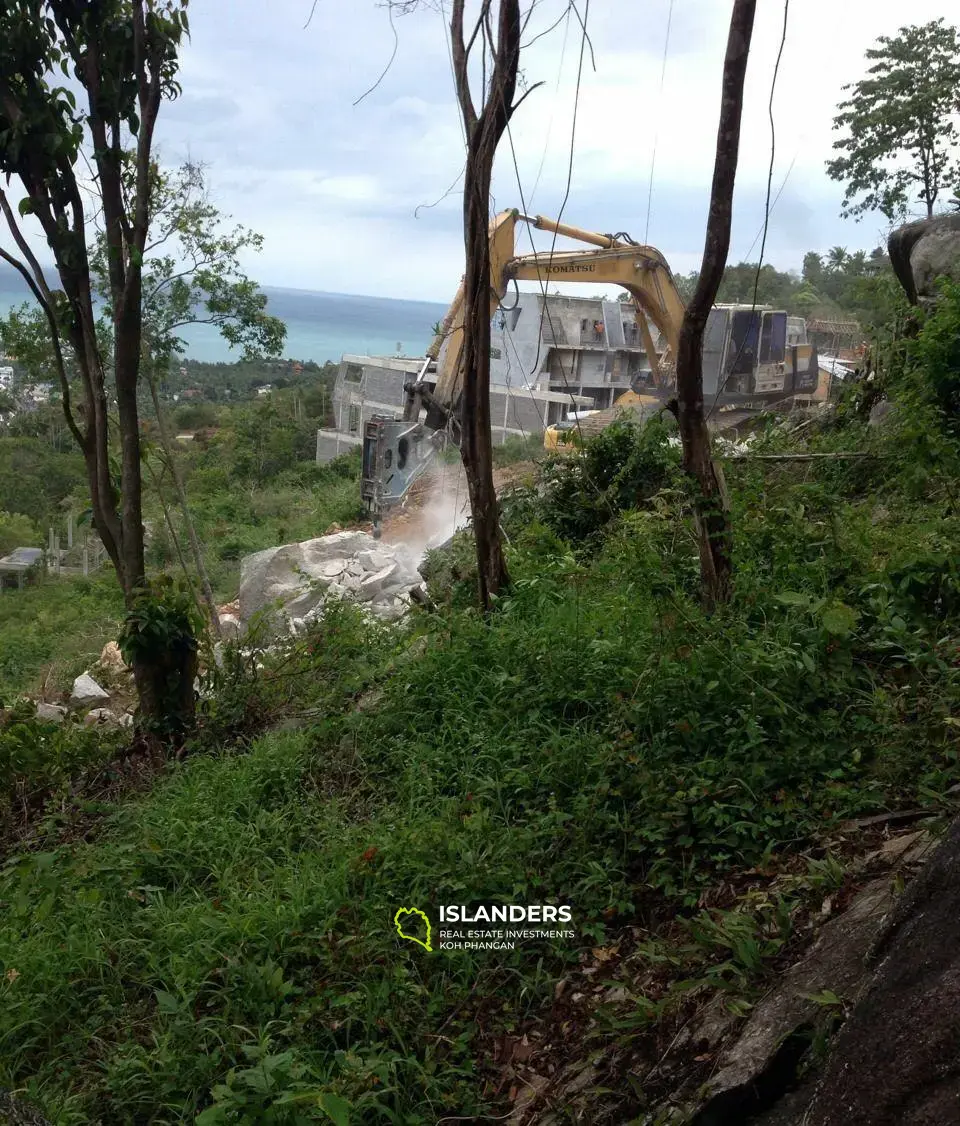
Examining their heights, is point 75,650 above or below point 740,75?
below

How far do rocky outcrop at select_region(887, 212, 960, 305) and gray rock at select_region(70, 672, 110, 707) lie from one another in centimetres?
789

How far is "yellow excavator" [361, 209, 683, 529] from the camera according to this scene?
10.5 m

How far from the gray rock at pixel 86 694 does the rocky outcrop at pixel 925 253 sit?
7886mm

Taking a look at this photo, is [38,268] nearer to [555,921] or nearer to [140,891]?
[140,891]

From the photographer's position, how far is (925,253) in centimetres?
766

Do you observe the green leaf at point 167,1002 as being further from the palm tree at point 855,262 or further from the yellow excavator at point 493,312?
the palm tree at point 855,262

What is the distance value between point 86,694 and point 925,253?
8.35 metres

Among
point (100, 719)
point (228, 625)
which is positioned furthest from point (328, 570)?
point (100, 719)

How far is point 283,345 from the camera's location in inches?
405

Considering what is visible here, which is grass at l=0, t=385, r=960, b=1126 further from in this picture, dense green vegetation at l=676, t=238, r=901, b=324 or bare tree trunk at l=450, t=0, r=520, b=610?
dense green vegetation at l=676, t=238, r=901, b=324

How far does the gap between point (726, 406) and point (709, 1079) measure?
44.2ft

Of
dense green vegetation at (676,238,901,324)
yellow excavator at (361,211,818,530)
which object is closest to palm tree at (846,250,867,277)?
dense green vegetation at (676,238,901,324)

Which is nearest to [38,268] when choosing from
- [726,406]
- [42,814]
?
[42,814]

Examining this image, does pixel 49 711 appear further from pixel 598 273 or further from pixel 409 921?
pixel 598 273
